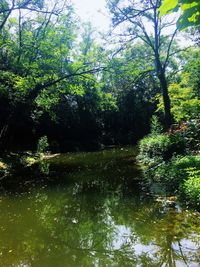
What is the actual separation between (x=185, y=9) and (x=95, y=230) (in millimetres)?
5327

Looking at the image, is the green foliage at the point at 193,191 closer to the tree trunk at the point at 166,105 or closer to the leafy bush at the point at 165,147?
the leafy bush at the point at 165,147

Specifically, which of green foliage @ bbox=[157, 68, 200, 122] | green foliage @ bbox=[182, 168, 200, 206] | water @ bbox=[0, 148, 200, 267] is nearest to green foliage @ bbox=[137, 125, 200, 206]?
green foliage @ bbox=[182, 168, 200, 206]

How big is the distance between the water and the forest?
1.5 inches

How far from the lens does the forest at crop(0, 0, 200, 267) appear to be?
18.7 feet

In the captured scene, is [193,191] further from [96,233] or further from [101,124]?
[101,124]

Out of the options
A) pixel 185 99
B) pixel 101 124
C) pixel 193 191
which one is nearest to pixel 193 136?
pixel 193 191

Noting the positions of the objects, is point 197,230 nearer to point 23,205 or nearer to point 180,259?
point 180,259

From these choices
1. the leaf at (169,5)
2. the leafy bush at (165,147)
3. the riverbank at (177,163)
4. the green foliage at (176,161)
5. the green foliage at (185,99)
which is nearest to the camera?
the leaf at (169,5)

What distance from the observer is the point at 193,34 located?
62.8 ft

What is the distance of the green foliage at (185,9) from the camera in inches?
66.3

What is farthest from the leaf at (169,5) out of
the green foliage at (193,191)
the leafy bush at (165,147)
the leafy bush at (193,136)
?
the leafy bush at (193,136)

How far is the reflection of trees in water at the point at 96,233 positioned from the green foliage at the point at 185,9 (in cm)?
387

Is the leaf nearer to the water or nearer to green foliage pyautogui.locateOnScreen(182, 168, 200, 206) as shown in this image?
the water

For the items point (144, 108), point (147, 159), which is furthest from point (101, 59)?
point (144, 108)
